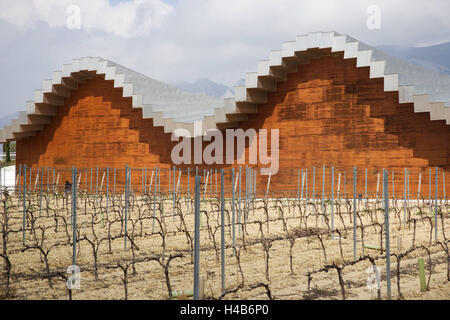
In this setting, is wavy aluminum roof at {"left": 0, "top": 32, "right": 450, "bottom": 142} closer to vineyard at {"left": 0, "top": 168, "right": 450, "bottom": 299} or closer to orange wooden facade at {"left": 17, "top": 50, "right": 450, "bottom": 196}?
orange wooden facade at {"left": 17, "top": 50, "right": 450, "bottom": 196}

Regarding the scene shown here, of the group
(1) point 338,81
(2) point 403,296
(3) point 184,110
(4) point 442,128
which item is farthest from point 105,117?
(2) point 403,296

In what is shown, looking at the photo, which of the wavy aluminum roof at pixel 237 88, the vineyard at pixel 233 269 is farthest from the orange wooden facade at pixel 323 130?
the vineyard at pixel 233 269

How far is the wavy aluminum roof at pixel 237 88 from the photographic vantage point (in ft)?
78.6

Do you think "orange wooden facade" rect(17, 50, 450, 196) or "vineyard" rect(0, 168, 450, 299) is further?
"orange wooden facade" rect(17, 50, 450, 196)

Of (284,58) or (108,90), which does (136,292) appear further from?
(108,90)

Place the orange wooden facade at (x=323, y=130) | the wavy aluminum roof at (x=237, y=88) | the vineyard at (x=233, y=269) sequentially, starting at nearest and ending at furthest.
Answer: the vineyard at (x=233, y=269) < the wavy aluminum roof at (x=237, y=88) < the orange wooden facade at (x=323, y=130)

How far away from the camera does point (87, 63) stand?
31.5 meters

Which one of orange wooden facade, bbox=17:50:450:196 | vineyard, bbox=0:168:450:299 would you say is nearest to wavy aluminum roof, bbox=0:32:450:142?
Result: orange wooden facade, bbox=17:50:450:196

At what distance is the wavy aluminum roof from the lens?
2395 centimetres

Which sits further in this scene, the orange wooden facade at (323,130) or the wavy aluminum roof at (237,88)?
the orange wooden facade at (323,130)

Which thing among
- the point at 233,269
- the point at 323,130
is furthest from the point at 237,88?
the point at 233,269

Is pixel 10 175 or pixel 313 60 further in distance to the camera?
pixel 10 175

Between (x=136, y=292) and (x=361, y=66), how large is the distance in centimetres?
1874

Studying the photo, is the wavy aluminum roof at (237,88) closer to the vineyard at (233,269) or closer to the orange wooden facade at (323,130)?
the orange wooden facade at (323,130)
